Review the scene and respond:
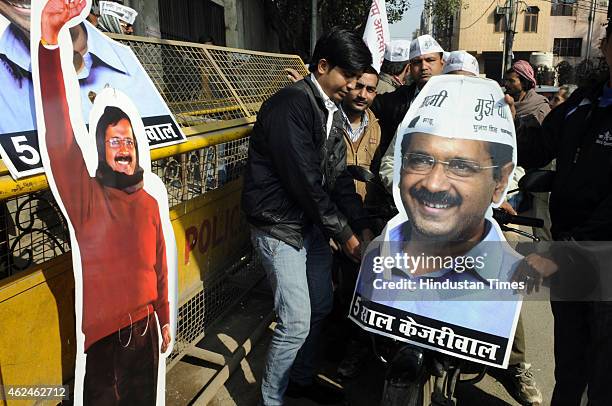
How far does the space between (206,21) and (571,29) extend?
34.6 metres

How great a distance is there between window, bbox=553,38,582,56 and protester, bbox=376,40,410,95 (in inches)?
1539

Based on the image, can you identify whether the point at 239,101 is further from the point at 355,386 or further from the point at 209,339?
the point at 355,386

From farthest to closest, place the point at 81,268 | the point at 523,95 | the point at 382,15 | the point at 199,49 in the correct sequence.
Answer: the point at 523,95
the point at 382,15
the point at 199,49
the point at 81,268

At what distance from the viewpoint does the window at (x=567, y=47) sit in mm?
37062

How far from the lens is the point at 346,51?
2.19 m

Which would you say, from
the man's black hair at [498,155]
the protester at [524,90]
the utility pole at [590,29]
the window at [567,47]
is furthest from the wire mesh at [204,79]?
the window at [567,47]

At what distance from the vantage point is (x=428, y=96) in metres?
1.97

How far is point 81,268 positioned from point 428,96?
4.69 feet

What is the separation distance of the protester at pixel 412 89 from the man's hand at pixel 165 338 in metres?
1.95

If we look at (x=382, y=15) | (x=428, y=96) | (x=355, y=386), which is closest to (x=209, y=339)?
(x=355, y=386)

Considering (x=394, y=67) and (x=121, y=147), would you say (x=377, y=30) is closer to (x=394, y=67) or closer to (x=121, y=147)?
(x=394, y=67)

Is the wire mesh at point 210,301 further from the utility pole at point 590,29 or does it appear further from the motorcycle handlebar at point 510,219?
the utility pole at point 590,29

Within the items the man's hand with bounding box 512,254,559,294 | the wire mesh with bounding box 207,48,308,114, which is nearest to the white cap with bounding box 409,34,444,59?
the wire mesh with bounding box 207,48,308,114
